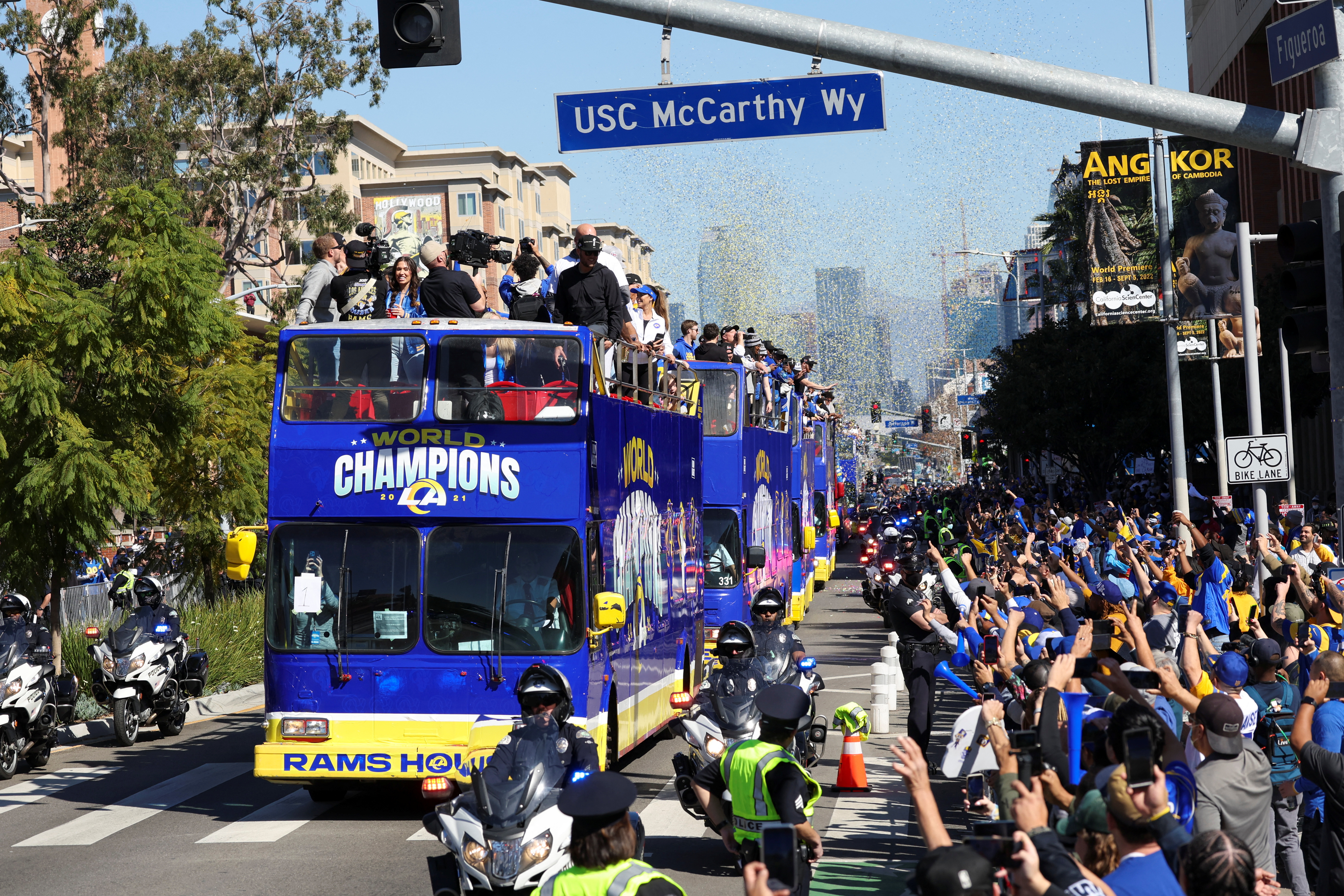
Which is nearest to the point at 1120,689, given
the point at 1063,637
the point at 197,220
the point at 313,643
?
the point at 1063,637

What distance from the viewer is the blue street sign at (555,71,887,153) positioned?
31.5 ft

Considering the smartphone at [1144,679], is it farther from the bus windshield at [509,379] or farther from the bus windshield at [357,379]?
the bus windshield at [357,379]

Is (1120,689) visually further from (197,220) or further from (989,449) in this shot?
(989,449)

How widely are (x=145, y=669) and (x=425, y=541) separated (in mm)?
6659

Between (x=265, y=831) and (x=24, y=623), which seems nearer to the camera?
(x=265, y=831)

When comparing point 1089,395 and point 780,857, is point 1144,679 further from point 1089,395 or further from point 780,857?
point 1089,395

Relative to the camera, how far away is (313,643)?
11.8m

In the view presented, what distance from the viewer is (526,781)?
25.3ft

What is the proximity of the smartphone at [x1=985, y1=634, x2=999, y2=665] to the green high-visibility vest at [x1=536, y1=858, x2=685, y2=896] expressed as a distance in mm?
5844

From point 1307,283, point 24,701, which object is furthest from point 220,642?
point 1307,283

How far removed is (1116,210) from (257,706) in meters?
14.9

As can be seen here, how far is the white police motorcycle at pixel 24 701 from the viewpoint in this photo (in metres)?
14.7

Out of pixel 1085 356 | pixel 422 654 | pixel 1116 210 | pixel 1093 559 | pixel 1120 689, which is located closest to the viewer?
pixel 1120 689

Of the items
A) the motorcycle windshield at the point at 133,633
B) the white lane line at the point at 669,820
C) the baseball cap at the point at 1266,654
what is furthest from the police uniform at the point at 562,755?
the motorcycle windshield at the point at 133,633
